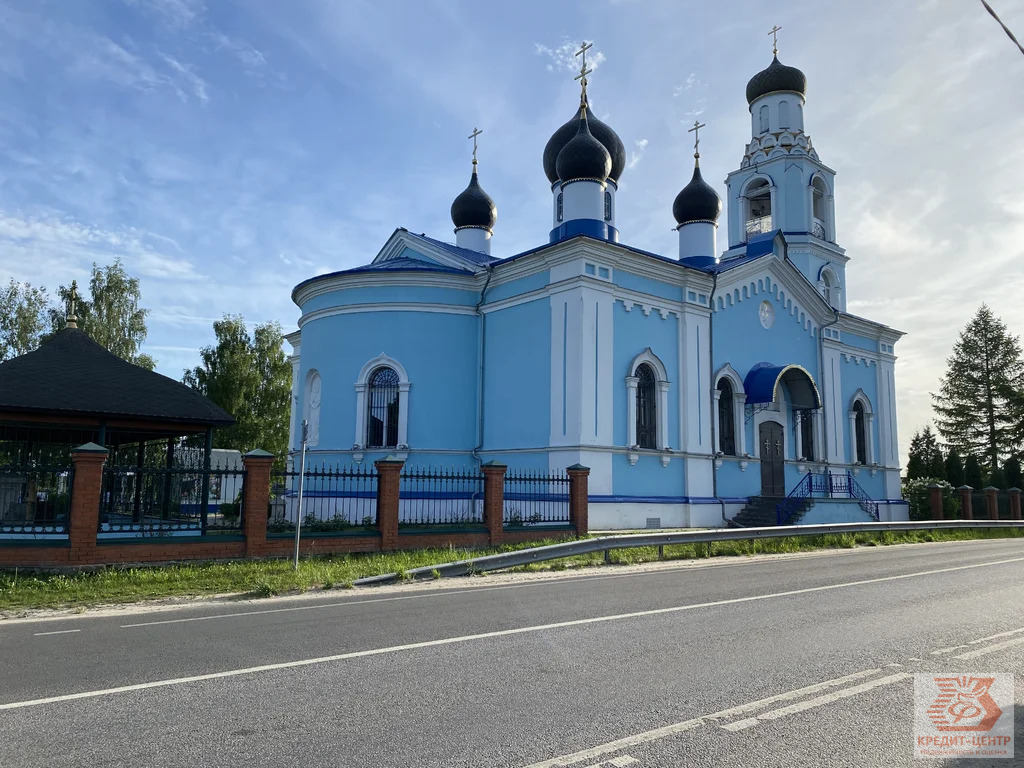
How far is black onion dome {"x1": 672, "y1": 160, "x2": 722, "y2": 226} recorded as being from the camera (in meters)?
24.6

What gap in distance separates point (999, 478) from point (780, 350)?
1797cm

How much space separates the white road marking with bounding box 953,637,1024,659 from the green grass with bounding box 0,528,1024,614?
23.6 feet

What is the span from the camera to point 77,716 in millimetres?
4359

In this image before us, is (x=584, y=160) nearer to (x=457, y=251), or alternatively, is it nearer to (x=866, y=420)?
(x=457, y=251)

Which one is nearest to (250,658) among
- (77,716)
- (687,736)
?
(77,716)

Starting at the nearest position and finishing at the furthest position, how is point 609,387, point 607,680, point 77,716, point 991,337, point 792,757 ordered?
point 792,757
point 77,716
point 607,680
point 609,387
point 991,337

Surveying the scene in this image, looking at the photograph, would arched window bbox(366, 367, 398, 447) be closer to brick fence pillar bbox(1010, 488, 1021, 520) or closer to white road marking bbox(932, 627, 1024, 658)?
white road marking bbox(932, 627, 1024, 658)

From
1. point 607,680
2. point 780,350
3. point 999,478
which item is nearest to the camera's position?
point 607,680

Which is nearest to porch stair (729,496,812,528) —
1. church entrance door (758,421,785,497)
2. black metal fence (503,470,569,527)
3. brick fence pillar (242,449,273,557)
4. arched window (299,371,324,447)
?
church entrance door (758,421,785,497)

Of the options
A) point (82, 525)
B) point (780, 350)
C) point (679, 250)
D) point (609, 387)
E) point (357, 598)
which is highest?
point (679, 250)

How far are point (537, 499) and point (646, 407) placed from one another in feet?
15.5

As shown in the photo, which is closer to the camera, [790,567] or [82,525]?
[82,525]

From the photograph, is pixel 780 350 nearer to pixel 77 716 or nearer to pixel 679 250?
pixel 679 250

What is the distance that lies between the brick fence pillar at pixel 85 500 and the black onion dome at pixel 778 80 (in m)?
24.4
